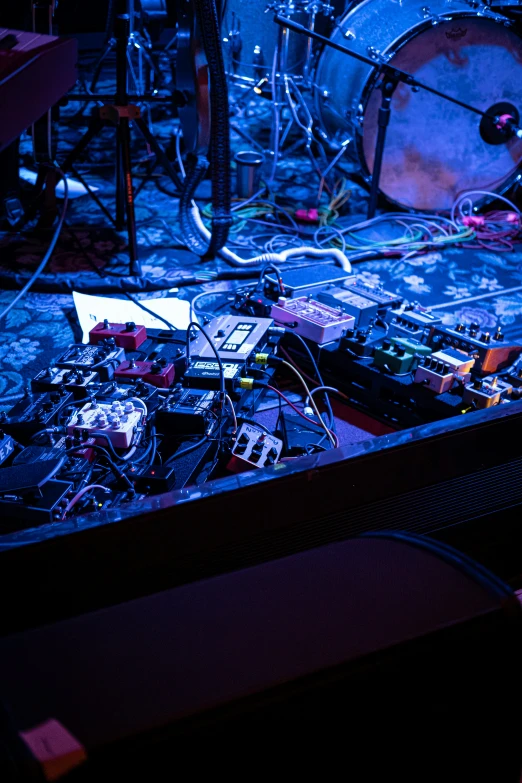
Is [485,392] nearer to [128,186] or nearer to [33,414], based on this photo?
→ [33,414]

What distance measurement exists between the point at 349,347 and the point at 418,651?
52.5 inches

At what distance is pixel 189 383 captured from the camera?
1.66m

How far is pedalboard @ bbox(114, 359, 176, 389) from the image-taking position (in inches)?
64.4

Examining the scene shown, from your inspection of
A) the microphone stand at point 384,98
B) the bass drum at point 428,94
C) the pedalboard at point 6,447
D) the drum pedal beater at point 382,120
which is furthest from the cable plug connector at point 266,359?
the bass drum at point 428,94

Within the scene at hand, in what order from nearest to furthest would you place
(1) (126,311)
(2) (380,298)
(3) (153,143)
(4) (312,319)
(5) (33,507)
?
(5) (33,507)
(4) (312,319)
(2) (380,298)
(1) (126,311)
(3) (153,143)

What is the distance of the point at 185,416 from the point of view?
1.46 m

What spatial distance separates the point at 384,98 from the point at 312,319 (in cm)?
151

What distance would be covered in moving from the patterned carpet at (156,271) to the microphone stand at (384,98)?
0.30m

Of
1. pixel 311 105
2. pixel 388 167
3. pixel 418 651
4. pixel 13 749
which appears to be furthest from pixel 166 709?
pixel 311 105

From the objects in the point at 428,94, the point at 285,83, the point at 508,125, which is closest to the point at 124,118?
the point at 285,83

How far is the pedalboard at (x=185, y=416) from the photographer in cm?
147

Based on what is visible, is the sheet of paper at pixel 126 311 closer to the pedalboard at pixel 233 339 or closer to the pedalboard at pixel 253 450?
the pedalboard at pixel 233 339

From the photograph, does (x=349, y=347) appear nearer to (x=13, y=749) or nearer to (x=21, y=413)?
(x=21, y=413)

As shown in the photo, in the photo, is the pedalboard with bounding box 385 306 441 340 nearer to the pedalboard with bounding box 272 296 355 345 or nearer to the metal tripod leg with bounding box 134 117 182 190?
the pedalboard with bounding box 272 296 355 345
